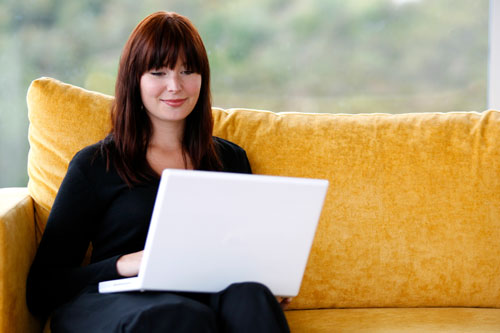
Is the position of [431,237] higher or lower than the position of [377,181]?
lower

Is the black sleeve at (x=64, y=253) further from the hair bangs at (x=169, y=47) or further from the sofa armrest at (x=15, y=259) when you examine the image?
the hair bangs at (x=169, y=47)

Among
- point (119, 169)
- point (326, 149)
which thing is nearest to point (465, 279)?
point (326, 149)

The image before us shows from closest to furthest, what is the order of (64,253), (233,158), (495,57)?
A: (64,253)
(233,158)
(495,57)

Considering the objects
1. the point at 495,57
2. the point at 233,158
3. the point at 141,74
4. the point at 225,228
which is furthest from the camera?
the point at 495,57

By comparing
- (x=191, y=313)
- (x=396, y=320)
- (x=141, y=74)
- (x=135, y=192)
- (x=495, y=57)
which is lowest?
(x=396, y=320)

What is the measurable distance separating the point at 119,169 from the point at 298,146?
1.73 feet

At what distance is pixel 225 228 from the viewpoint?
1.16 m

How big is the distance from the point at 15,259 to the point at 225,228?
550 millimetres

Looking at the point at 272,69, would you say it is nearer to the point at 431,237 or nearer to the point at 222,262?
the point at 431,237

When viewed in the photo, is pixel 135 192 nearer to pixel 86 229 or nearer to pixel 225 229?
pixel 86 229

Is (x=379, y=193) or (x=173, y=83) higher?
(x=173, y=83)

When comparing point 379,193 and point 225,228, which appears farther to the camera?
point 379,193

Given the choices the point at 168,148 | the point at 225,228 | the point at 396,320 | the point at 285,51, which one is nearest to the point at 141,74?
the point at 168,148

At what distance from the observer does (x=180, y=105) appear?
5.39ft
